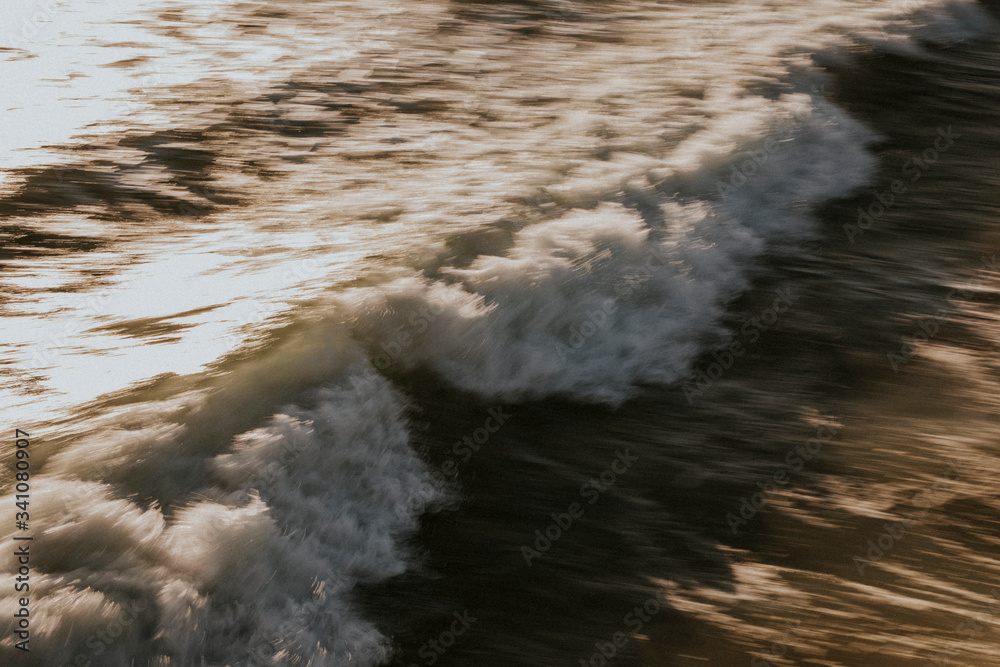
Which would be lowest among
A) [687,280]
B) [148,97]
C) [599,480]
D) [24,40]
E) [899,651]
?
[899,651]

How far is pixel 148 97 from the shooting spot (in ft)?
14.4

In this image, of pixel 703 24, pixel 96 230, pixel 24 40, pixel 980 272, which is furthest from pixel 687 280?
pixel 24 40

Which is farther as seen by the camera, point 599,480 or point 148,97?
point 148,97

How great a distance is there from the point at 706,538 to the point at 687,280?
1167mm

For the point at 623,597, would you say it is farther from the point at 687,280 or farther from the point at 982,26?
the point at 982,26
